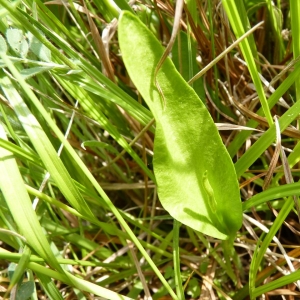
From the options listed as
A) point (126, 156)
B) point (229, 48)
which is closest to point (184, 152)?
point (229, 48)

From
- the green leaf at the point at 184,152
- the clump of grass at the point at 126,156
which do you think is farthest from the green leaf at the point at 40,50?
the green leaf at the point at 184,152

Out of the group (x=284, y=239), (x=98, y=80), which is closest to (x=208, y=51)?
(x=98, y=80)

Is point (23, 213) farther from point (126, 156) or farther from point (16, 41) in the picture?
point (126, 156)

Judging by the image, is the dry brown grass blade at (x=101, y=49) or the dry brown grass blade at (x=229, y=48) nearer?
the dry brown grass blade at (x=229, y=48)

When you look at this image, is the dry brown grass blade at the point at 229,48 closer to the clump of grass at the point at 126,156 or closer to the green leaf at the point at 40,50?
the clump of grass at the point at 126,156

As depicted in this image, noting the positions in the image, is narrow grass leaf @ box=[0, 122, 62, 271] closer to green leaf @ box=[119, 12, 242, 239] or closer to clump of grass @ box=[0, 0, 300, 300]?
clump of grass @ box=[0, 0, 300, 300]
